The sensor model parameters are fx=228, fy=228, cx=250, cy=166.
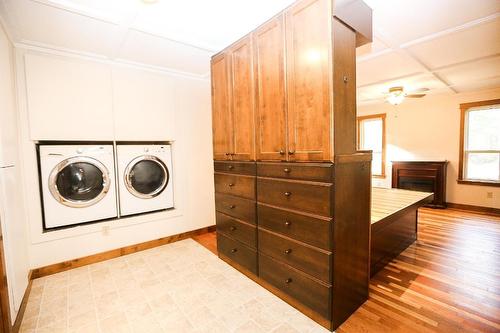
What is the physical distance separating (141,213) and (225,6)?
2530mm

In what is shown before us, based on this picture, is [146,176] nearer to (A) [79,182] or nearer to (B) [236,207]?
(A) [79,182]

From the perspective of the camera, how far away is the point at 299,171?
1.66 metres

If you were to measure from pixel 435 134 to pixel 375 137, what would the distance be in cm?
126

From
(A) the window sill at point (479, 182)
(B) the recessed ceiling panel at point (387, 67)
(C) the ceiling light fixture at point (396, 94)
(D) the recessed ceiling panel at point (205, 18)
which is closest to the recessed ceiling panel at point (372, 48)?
(B) the recessed ceiling panel at point (387, 67)

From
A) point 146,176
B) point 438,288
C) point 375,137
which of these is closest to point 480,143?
point 375,137

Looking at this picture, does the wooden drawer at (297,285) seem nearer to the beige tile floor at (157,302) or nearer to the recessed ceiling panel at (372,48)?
the beige tile floor at (157,302)

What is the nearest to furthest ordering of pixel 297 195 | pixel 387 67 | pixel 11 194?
pixel 297 195
pixel 11 194
pixel 387 67

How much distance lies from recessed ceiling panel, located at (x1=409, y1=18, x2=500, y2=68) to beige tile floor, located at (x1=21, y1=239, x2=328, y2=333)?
2941mm

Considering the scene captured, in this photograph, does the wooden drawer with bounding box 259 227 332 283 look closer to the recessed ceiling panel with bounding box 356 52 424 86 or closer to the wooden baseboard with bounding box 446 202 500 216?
the recessed ceiling panel with bounding box 356 52 424 86

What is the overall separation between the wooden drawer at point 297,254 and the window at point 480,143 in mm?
4911

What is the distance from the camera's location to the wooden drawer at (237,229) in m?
2.13

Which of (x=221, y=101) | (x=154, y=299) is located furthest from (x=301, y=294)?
(x=221, y=101)

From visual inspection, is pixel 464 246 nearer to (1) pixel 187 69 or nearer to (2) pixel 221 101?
(2) pixel 221 101

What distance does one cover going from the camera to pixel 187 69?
122 inches
